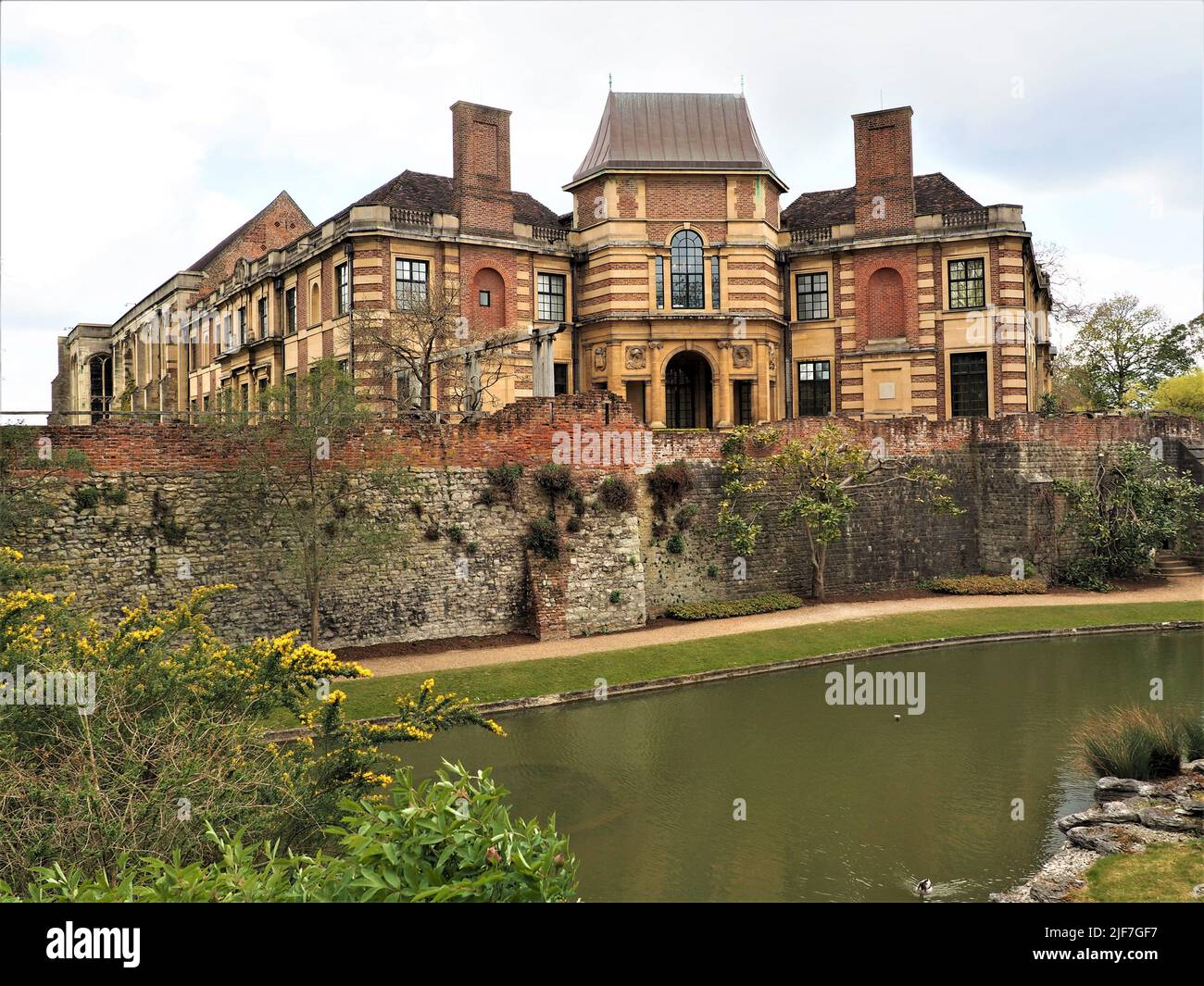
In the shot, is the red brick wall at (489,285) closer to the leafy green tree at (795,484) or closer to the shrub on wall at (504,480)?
the leafy green tree at (795,484)

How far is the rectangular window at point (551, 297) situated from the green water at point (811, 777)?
22141 millimetres

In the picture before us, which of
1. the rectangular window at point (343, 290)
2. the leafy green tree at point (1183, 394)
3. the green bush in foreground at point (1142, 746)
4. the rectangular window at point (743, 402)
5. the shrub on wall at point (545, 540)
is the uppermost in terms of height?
the rectangular window at point (343, 290)

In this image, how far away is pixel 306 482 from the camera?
75.3ft

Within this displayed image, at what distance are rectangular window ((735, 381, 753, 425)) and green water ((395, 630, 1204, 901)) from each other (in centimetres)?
1945

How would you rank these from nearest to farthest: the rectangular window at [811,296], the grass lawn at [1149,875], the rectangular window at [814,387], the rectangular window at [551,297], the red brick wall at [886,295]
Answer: the grass lawn at [1149,875] → the rectangular window at [551,297] → the red brick wall at [886,295] → the rectangular window at [811,296] → the rectangular window at [814,387]

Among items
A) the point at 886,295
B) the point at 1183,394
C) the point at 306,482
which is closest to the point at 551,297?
the point at 886,295

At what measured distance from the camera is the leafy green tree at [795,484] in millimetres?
29547

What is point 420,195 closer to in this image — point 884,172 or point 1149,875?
point 884,172

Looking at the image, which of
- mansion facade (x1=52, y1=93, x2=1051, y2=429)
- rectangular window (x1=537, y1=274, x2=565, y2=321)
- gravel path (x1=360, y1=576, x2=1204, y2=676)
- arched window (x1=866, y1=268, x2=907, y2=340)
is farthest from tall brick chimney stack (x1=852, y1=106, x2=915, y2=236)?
gravel path (x1=360, y1=576, x2=1204, y2=676)

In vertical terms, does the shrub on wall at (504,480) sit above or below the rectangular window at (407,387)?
below

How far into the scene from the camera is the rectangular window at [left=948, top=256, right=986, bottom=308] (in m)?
41.0

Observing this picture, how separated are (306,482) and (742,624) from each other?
12221 millimetres

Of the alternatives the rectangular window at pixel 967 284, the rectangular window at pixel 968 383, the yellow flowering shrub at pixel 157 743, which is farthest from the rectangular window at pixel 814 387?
the yellow flowering shrub at pixel 157 743

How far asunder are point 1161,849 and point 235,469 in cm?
1910
